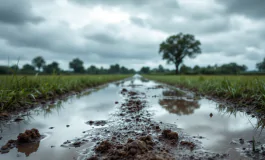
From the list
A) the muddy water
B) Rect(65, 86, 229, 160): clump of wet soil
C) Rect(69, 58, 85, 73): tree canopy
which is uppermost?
Rect(69, 58, 85, 73): tree canopy

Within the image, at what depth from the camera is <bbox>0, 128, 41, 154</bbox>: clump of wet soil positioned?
1.85m

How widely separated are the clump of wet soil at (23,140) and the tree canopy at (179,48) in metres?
41.1

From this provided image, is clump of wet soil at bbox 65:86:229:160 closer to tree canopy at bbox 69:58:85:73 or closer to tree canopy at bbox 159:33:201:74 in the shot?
tree canopy at bbox 159:33:201:74

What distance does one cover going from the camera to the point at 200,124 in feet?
9.32

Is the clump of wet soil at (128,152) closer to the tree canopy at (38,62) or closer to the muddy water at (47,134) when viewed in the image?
the muddy water at (47,134)

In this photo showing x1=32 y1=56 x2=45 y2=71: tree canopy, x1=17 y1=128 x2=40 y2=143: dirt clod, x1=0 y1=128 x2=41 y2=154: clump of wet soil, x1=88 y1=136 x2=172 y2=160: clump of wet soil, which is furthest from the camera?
x1=32 y1=56 x2=45 y2=71: tree canopy

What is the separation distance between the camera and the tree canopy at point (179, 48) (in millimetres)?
41156

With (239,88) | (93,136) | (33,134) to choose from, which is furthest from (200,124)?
(239,88)

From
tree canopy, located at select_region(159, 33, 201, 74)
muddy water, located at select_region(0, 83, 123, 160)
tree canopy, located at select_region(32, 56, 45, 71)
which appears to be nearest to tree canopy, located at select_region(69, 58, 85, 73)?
tree canopy, located at select_region(32, 56, 45, 71)

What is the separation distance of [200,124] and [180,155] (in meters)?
1.38

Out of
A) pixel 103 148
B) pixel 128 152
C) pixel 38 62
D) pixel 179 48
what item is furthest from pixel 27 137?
pixel 38 62

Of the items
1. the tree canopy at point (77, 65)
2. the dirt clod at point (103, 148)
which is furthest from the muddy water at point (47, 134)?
the tree canopy at point (77, 65)

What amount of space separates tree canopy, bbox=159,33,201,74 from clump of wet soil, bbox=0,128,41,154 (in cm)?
4111

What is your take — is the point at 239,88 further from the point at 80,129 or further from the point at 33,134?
the point at 33,134
